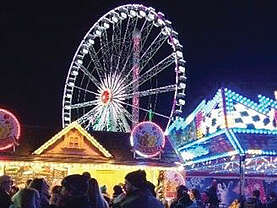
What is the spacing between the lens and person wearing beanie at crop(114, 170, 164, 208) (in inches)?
184

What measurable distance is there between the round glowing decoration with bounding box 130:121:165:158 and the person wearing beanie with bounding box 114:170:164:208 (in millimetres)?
13301

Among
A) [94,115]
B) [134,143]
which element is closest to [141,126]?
[134,143]

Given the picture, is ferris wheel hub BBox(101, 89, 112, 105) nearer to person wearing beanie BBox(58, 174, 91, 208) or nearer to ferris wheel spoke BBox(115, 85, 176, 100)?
ferris wheel spoke BBox(115, 85, 176, 100)

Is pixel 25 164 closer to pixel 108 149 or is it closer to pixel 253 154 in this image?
pixel 108 149

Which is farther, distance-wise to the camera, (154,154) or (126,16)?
(126,16)

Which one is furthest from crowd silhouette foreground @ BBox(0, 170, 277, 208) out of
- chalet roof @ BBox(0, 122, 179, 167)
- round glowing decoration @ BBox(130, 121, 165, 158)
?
round glowing decoration @ BBox(130, 121, 165, 158)

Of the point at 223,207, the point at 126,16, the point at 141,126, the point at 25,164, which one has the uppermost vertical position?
the point at 126,16

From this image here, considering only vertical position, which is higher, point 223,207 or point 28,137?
point 28,137

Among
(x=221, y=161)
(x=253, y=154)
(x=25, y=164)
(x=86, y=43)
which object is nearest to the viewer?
(x=25, y=164)

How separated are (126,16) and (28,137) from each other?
373 inches

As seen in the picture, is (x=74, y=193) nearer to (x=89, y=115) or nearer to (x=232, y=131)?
(x=232, y=131)

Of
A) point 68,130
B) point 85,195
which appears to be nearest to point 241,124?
point 68,130

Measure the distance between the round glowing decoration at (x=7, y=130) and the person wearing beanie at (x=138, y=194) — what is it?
1258 centimetres

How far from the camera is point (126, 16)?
25578mm
